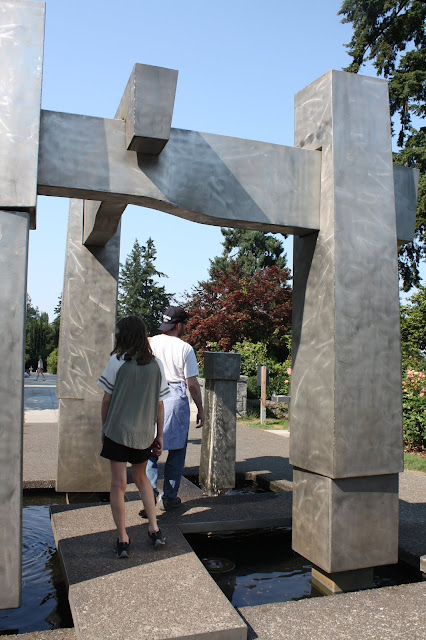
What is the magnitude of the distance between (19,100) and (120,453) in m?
2.08

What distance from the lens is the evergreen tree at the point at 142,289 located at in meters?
47.6

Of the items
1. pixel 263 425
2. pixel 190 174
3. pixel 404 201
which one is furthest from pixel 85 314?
pixel 263 425

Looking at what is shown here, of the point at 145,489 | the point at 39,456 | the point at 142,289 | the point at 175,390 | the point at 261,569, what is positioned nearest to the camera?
the point at 145,489

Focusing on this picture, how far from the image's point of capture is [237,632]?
101 inches

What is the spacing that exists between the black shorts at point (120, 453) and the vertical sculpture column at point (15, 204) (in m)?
0.73

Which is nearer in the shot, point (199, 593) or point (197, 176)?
point (199, 593)

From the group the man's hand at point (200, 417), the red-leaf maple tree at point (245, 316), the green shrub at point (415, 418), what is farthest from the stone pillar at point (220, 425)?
the red-leaf maple tree at point (245, 316)

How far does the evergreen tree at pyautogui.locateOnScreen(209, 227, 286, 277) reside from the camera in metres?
34.9

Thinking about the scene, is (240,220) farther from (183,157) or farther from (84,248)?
(84,248)

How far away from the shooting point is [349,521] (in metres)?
3.50

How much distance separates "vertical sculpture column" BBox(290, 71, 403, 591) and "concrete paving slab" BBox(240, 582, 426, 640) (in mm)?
377

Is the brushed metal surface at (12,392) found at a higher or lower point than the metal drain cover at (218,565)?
higher

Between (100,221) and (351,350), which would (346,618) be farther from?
(100,221)

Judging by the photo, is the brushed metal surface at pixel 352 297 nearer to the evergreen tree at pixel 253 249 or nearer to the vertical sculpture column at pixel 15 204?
the vertical sculpture column at pixel 15 204
